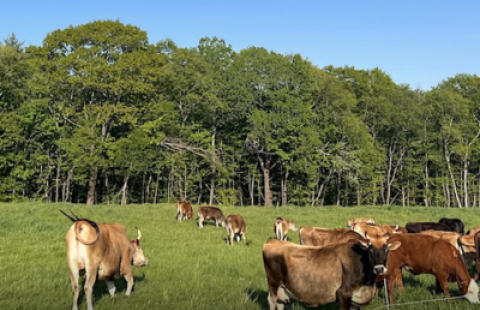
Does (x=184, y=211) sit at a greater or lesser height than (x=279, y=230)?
greater

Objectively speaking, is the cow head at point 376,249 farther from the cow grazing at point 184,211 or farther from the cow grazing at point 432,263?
the cow grazing at point 184,211

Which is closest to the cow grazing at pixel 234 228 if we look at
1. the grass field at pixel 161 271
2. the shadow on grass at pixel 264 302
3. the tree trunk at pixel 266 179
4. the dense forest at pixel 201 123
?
the grass field at pixel 161 271

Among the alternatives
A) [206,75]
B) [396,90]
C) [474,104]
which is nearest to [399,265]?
[206,75]

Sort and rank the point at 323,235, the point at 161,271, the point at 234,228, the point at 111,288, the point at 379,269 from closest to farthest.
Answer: the point at 379,269
the point at 111,288
the point at 161,271
the point at 323,235
the point at 234,228

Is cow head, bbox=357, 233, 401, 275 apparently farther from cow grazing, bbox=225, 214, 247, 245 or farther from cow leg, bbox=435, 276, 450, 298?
cow grazing, bbox=225, 214, 247, 245

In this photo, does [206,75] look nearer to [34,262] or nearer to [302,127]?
[302,127]

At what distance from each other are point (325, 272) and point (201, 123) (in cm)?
3533

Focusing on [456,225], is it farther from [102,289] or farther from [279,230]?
[102,289]

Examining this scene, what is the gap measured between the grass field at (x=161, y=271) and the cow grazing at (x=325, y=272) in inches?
41.5

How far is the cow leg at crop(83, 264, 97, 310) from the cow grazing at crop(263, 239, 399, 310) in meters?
3.14

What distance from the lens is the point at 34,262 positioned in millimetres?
10320

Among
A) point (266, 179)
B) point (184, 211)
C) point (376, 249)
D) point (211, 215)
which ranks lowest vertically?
point (211, 215)

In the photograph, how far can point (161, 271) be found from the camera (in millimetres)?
10141

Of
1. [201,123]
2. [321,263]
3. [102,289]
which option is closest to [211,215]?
[102,289]
